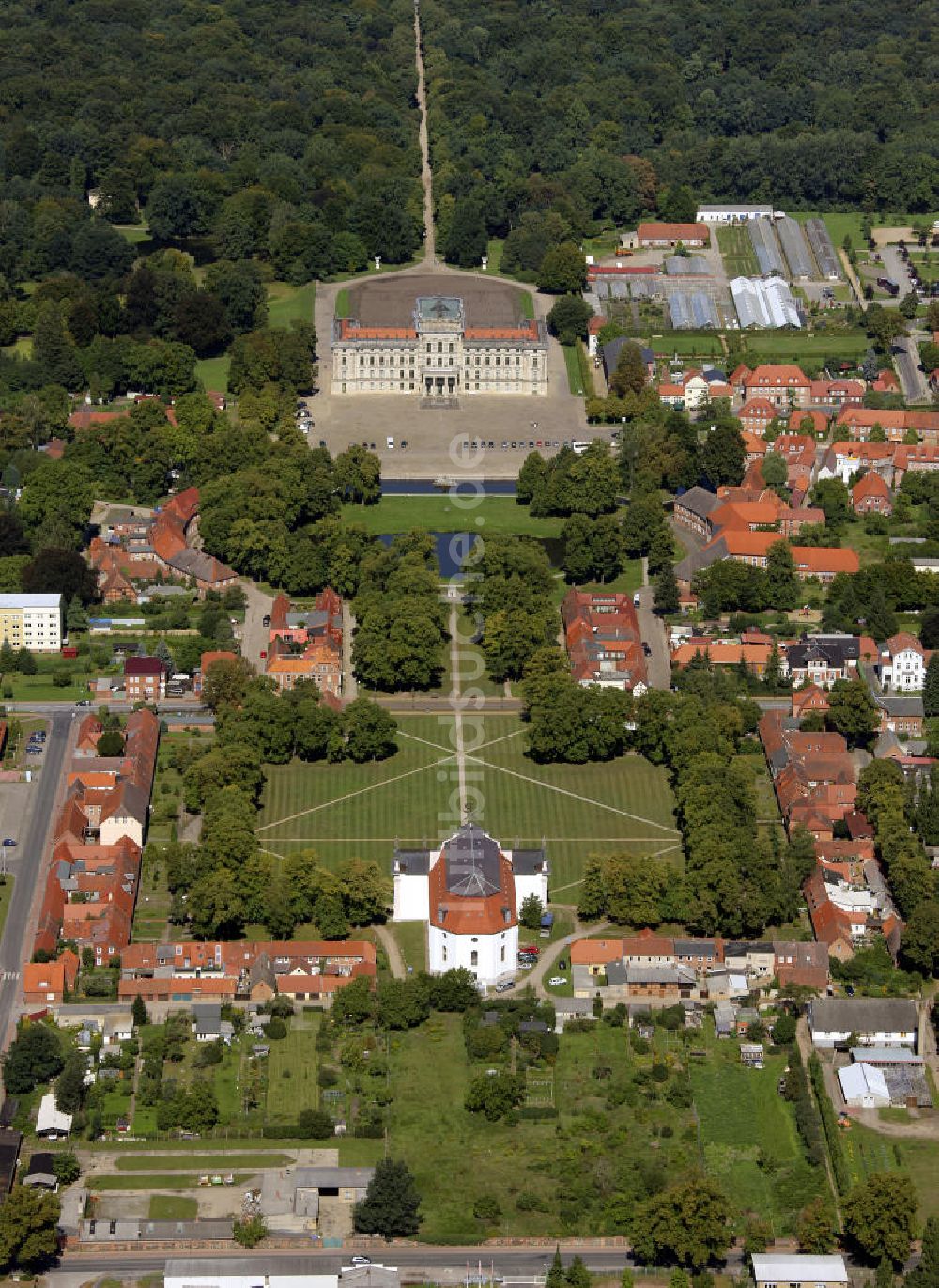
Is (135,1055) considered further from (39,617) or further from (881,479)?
(881,479)

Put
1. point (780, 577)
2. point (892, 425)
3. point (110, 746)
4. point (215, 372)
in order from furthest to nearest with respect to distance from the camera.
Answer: point (215, 372) → point (892, 425) → point (780, 577) → point (110, 746)

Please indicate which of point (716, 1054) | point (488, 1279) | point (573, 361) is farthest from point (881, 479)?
point (488, 1279)

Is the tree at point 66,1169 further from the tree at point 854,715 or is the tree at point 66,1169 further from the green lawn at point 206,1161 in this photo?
the tree at point 854,715

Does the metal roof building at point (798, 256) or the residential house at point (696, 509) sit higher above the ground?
the metal roof building at point (798, 256)

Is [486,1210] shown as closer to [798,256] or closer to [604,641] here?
[604,641]

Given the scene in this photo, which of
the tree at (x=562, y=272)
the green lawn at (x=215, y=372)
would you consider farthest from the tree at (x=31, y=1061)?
the tree at (x=562, y=272)

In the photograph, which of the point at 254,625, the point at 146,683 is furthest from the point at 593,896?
the point at 254,625
